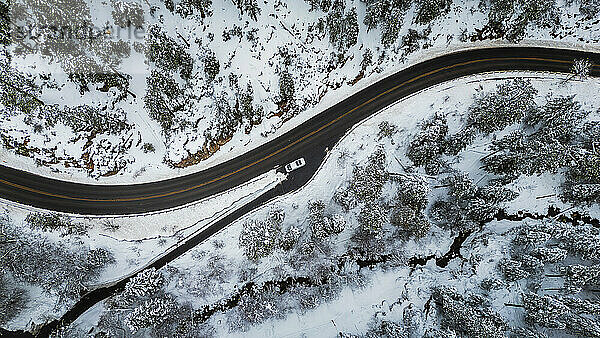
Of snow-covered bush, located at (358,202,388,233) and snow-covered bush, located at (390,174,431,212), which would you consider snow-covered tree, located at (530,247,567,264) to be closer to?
snow-covered bush, located at (390,174,431,212)

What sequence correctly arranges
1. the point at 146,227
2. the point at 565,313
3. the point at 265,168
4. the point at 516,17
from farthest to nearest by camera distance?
the point at 516,17
the point at 265,168
the point at 146,227
the point at 565,313

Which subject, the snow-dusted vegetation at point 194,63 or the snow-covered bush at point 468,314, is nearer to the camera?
the snow-dusted vegetation at point 194,63

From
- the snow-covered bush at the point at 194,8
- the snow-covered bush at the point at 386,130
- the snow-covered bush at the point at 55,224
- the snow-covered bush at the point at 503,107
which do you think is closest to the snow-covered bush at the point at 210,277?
the snow-covered bush at the point at 55,224

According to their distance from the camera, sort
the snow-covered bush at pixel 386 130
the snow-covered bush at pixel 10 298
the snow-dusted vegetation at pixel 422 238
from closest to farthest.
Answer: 1. the snow-covered bush at pixel 10 298
2. the snow-dusted vegetation at pixel 422 238
3. the snow-covered bush at pixel 386 130

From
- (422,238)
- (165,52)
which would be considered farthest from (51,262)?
(422,238)

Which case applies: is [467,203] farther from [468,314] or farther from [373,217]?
[468,314]

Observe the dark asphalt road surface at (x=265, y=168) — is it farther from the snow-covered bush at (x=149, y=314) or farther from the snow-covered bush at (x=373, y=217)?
the snow-covered bush at (x=373, y=217)
